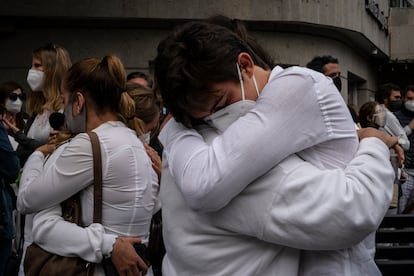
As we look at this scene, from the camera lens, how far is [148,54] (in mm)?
13781

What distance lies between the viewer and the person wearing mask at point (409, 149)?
7.65 m

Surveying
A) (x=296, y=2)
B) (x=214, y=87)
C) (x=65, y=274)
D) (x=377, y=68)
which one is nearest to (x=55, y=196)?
(x=65, y=274)

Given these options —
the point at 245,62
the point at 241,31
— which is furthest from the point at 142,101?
the point at 245,62

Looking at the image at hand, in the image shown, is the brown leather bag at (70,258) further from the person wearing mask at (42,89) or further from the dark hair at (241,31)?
the person wearing mask at (42,89)

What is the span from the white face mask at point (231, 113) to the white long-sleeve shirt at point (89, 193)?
3.92 feet

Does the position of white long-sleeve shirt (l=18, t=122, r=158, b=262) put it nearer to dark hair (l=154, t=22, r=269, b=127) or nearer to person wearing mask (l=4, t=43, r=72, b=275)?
dark hair (l=154, t=22, r=269, b=127)

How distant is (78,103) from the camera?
305 centimetres

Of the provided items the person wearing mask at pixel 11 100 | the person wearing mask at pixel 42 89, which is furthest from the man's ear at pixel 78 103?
the person wearing mask at pixel 11 100

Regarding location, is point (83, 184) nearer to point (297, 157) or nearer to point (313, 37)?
point (297, 157)

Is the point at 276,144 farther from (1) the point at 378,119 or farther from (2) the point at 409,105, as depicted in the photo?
(2) the point at 409,105

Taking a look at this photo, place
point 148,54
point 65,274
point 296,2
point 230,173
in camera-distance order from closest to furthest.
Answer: point 230,173
point 65,274
point 148,54
point 296,2

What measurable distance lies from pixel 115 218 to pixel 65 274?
1.06 feet

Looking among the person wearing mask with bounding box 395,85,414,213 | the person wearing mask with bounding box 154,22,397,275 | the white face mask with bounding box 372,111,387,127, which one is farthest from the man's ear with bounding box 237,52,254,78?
the person wearing mask with bounding box 395,85,414,213

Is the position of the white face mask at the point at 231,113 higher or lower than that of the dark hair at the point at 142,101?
higher
